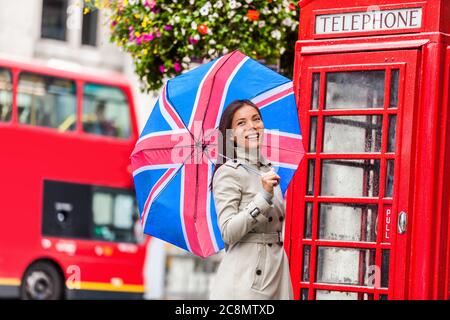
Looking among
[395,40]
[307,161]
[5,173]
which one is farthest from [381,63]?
[5,173]

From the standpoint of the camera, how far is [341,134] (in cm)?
744

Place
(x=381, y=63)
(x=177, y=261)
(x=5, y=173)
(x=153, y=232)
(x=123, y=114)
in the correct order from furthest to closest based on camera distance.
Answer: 1. (x=177, y=261)
2. (x=123, y=114)
3. (x=5, y=173)
4. (x=381, y=63)
5. (x=153, y=232)

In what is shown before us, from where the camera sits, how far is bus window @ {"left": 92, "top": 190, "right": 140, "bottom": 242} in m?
22.8

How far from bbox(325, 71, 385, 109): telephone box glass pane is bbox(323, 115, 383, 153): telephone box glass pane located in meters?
0.08

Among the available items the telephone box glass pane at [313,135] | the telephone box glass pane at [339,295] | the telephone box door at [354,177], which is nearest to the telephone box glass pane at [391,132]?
the telephone box door at [354,177]

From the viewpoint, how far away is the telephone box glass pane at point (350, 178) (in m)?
7.29

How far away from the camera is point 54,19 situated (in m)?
31.4

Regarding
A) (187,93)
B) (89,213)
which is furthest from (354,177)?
(89,213)

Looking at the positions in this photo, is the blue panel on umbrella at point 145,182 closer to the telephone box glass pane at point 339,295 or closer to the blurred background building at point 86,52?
the telephone box glass pane at point 339,295

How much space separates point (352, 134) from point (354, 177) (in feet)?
0.82

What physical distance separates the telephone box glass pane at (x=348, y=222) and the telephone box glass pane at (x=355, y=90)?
0.59 meters
